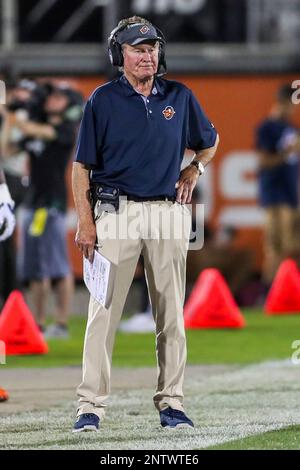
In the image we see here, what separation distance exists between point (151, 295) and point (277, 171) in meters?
10.3

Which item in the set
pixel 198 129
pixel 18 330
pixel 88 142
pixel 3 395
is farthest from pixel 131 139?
pixel 18 330

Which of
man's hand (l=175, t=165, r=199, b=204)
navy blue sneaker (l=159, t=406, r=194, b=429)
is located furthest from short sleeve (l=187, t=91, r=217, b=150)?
navy blue sneaker (l=159, t=406, r=194, b=429)

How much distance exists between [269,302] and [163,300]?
8.50m

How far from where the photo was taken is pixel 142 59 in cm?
760

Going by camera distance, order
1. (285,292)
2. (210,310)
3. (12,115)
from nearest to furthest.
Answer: (12,115) → (210,310) → (285,292)

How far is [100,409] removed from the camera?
7707mm

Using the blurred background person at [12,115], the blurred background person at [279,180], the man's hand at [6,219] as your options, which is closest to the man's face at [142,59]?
the man's hand at [6,219]

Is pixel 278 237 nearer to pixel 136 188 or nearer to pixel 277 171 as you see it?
pixel 277 171

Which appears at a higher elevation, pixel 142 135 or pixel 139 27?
pixel 139 27

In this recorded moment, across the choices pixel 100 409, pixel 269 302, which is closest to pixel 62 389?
pixel 100 409

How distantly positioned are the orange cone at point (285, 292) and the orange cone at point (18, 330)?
4561 mm

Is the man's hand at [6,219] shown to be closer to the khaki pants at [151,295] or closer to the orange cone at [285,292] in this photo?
the khaki pants at [151,295]

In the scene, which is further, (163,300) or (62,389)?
(62,389)
